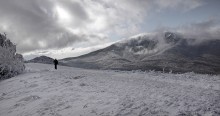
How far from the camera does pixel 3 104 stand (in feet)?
51.9

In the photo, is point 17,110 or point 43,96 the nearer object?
point 17,110

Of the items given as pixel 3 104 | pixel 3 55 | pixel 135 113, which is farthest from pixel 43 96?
pixel 3 55

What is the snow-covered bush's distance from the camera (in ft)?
101

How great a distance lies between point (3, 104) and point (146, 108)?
1047 cm

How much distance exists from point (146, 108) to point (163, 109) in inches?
36.2

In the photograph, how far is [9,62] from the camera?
106 feet

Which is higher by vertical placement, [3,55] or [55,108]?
[3,55]

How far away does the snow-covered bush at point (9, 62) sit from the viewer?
30.8 meters

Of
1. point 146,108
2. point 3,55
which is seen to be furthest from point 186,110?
point 3,55

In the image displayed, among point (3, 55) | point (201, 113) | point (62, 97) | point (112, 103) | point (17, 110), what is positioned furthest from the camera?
point (3, 55)

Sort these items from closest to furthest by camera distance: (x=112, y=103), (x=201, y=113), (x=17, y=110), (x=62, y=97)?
(x=201, y=113)
(x=112, y=103)
(x=17, y=110)
(x=62, y=97)

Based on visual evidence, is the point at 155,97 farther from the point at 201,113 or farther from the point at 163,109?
the point at 201,113

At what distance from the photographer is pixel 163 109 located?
1194cm

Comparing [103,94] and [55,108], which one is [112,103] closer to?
[103,94]
